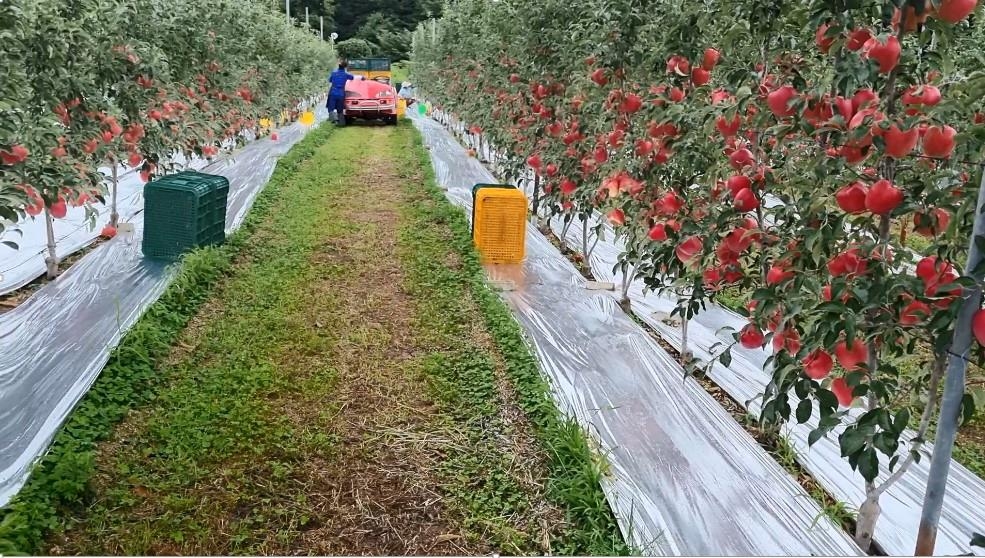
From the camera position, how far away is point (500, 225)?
17.2ft

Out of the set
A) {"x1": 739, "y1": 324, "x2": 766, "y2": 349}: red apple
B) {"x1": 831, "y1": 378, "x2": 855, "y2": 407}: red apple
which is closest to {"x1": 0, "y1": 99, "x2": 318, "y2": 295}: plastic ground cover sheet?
{"x1": 739, "y1": 324, "x2": 766, "y2": 349}: red apple

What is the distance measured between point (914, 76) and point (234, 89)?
7.25 m

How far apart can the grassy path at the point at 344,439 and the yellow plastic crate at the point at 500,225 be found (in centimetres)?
48

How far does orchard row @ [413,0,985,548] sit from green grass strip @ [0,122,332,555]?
2.08 meters

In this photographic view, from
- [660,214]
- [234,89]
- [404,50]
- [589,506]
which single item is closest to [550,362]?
[660,214]

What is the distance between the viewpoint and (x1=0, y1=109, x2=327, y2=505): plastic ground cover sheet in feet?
8.58

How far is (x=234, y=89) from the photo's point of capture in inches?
307

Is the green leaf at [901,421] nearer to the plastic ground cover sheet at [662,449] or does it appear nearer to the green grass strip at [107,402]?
the plastic ground cover sheet at [662,449]

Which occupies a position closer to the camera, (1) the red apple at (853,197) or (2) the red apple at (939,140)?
(2) the red apple at (939,140)

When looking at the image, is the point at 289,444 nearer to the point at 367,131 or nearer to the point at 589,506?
the point at 589,506

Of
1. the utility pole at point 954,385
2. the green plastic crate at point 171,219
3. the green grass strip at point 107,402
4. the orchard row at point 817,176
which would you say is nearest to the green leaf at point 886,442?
the orchard row at point 817,176

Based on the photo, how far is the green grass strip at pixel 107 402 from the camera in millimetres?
2162

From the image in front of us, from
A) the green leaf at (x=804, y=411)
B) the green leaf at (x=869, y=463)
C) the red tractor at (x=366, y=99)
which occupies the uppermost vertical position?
the red tractor at (x=366, y=99)

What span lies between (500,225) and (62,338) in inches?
111
